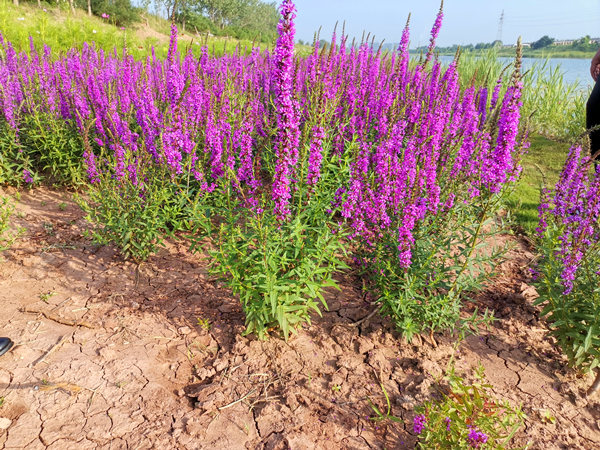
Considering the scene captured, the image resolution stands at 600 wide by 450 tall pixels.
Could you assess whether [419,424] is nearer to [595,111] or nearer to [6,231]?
[595,111]

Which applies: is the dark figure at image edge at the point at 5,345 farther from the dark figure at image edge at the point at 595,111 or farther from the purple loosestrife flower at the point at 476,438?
the dark figure at image edge at the point at 595,111

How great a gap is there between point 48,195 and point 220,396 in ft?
14.8

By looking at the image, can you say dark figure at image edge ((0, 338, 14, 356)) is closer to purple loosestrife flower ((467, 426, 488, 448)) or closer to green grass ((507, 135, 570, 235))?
purple loosestrife flower ((467, 426, 488, 448))

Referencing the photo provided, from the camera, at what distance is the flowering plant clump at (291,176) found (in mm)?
2832

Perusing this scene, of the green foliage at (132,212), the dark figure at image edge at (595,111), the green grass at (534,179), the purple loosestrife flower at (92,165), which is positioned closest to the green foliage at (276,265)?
the green foliage at (132,212)

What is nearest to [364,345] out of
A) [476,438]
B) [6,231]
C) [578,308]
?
[476,438]

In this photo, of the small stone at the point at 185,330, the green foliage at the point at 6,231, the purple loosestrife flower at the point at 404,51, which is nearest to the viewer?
the small stone at the point at 185,330

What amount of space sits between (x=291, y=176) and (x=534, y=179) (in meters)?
6.46

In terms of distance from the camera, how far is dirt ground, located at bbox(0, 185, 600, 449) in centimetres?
248

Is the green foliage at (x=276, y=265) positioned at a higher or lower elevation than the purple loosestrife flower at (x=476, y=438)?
higher

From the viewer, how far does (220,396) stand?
2.72 m

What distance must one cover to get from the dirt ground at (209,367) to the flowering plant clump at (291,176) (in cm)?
32

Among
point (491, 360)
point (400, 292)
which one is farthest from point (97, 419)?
point (491, 360)

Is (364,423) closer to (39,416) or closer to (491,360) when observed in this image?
(491,360)
